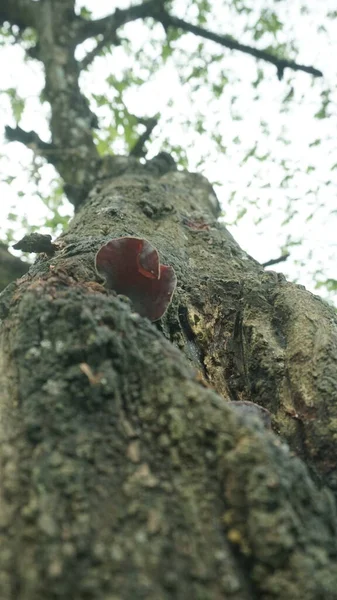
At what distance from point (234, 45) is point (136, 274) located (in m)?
6.04

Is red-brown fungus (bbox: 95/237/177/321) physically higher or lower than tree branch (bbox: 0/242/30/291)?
higher

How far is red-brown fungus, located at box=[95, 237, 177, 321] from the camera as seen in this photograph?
6.17ft

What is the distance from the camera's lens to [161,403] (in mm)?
1274

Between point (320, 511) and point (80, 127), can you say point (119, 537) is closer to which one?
point (320, 511)

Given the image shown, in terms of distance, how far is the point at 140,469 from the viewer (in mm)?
1123

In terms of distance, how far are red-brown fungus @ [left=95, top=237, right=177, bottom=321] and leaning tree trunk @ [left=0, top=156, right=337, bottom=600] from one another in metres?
0.13

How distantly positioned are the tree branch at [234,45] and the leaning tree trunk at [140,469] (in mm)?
5616

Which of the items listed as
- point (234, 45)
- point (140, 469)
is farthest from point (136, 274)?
point (234, 45)

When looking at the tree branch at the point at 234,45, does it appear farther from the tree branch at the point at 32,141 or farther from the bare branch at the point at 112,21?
the tree branch at the point at 32,141

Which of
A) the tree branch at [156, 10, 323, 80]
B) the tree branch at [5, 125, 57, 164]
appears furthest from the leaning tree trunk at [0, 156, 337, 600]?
the tree branch at [156, 10, 323, 80]

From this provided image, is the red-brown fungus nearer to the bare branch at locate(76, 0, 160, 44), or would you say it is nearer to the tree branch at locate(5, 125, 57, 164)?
the tree branch at locate(5, 125, 57, 164)

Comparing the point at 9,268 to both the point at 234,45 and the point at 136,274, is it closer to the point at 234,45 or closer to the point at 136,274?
the point at 136,274

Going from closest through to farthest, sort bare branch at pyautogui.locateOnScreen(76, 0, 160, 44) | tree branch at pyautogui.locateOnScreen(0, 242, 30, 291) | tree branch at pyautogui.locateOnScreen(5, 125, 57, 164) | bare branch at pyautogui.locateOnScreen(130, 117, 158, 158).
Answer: tree branch at pyautogui.locateOnScreen(0, 242, 30, 291)
tree branch at pyautogui.locateOnScreen(5, 125, 57, 164)
bare branch at pyautogui.locateOnScreen(130, 117, 158, 158)
bare branch at pyautogui.locateOnScreen(76, 0, 160, 44)

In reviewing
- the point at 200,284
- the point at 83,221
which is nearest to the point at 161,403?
the point at 200,284
